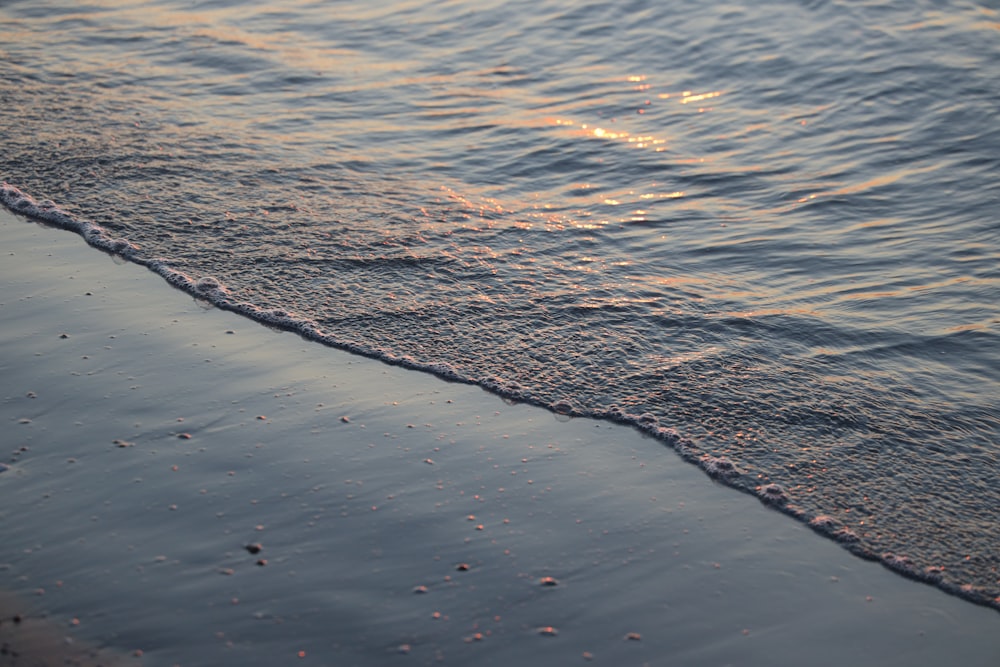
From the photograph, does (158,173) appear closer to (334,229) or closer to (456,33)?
(334,229)

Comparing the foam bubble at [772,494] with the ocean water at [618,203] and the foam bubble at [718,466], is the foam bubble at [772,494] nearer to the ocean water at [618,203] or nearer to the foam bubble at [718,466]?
the ocean water at [618,203]

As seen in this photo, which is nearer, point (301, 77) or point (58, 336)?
point (58, 336)

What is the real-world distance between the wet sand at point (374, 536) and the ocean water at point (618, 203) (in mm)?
312

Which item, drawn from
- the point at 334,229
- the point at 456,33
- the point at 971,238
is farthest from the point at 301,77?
the point at 971,238

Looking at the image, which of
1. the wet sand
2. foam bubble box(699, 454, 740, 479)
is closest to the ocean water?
foam bubble box(699, 454, 740, 479)

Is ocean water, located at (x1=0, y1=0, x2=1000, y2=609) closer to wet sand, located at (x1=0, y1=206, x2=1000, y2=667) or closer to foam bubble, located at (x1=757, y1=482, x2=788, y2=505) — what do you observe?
foam bubble, located at (x1=757, y1=482, x2=788, y2=505)

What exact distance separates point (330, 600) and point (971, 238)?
529 cm

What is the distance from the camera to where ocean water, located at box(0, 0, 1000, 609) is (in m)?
4.90

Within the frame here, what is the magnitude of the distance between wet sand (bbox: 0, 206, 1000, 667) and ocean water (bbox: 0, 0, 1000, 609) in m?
0.31

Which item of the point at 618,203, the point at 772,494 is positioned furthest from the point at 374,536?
the point at 618,203

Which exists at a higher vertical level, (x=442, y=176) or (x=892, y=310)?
(x=442, y=176)

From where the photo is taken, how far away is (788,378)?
5219 millimetres

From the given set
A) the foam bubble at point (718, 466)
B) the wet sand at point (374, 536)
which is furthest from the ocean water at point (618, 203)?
the wet sand at point (374, 536)

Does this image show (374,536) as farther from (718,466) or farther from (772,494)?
(772,494)
